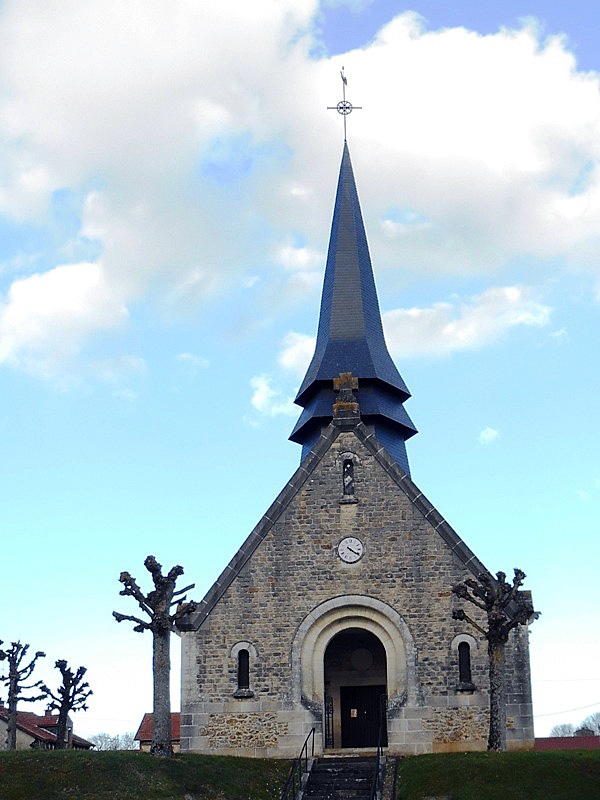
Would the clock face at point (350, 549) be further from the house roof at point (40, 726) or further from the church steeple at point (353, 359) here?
the house roof at point (40, 726)

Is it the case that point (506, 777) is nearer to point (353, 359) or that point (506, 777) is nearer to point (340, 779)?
point (340, 779)

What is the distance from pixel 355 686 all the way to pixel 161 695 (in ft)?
20.4

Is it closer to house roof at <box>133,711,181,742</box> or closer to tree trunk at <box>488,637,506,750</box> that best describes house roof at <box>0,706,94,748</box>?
house roof at <box>133,711,181,742</box>

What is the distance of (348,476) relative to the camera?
1075 inches

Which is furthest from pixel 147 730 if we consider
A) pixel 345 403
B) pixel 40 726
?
pixel 345 403

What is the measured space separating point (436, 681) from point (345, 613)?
275 cm

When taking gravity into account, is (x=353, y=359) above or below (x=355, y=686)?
above

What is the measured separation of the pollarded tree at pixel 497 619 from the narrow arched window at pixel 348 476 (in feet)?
12.9

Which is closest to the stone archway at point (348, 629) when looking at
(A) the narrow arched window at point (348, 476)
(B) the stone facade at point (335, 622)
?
(B) the stone facade at point (335, 622)

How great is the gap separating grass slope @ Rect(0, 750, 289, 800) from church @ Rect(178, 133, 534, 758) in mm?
2349

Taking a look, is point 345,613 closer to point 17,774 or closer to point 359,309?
point 17,774

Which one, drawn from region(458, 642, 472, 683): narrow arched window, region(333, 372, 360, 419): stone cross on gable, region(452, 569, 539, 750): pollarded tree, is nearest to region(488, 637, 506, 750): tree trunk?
region(452, 569, 539, 750): pollarded tree

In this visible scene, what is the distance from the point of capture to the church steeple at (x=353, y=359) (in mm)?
33781

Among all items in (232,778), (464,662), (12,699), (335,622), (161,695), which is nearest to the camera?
(232,778)
